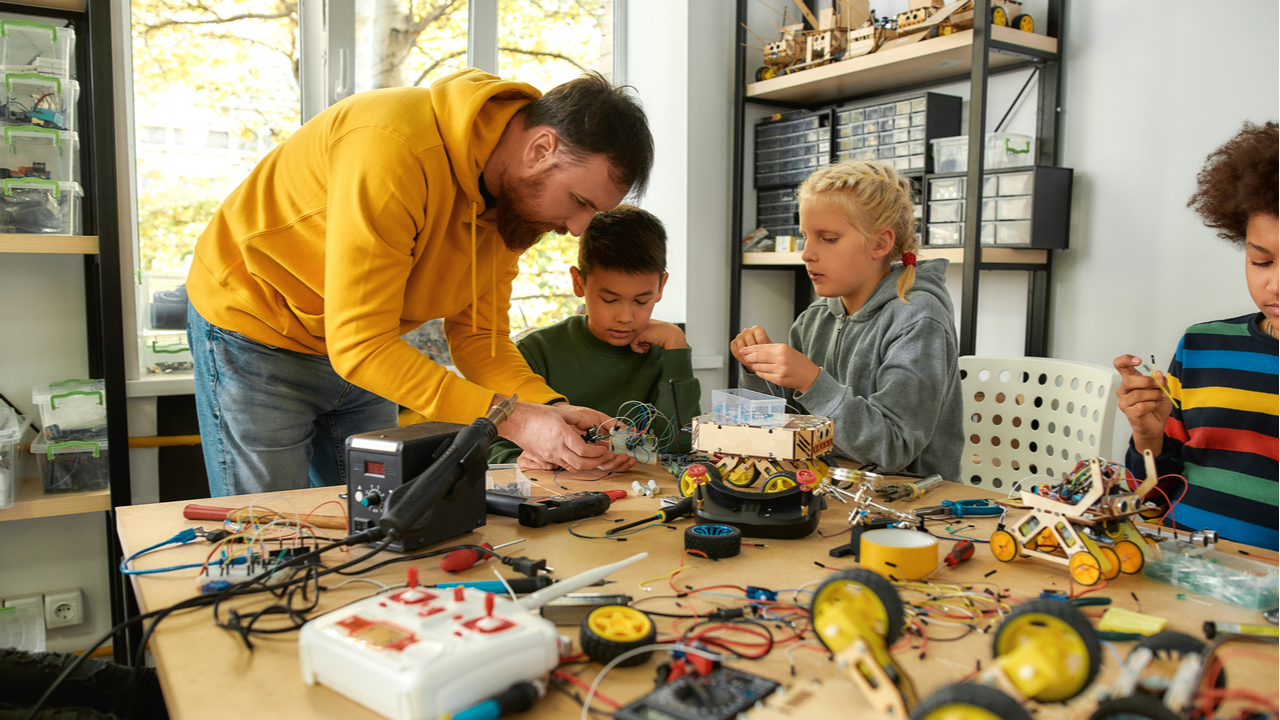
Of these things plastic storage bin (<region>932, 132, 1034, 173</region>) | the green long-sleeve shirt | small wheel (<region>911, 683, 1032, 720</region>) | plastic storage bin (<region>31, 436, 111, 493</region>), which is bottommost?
plastic storage bin (<region>31, 436, 111, 493</region>)

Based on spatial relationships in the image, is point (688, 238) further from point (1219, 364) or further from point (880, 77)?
point (1219, 364)

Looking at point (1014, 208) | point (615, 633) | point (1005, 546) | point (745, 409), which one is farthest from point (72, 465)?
point (1014, 208)

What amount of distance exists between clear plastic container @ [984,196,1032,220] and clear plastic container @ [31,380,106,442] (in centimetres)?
223

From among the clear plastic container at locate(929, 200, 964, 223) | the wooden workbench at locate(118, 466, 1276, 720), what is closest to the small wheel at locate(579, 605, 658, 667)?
the wooden workbench at locate(118, 466, 1276, 720)

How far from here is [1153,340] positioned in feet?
6.81

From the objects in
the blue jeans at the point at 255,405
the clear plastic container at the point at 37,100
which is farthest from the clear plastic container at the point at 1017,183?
the clear plastic container at the point at 37,100

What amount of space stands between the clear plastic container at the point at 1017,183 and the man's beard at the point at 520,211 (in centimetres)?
132

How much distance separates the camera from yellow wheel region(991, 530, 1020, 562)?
3.00 ft

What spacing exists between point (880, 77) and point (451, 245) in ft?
5.48

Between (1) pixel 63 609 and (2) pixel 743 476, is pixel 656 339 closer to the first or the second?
(2) pixel 743 476

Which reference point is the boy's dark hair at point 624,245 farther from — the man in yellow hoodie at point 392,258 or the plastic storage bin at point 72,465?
the plastic storage bin at point 72,465

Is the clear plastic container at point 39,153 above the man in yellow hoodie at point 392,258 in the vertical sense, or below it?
above

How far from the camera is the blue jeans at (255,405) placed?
1.50 metres

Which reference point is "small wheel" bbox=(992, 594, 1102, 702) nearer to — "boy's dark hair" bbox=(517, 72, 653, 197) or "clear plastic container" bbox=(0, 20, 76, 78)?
"boy's dark hair" bbox=(517, 72, 653, 197)
